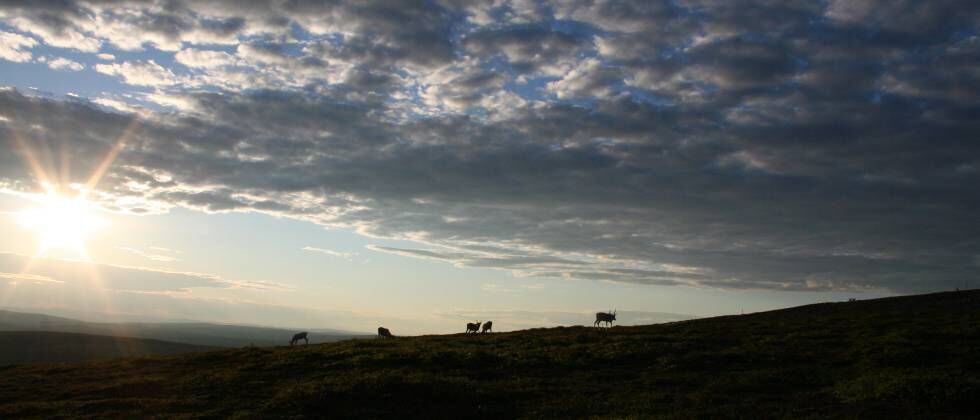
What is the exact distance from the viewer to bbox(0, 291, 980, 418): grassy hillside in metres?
24.6

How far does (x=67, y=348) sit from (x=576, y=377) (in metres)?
151

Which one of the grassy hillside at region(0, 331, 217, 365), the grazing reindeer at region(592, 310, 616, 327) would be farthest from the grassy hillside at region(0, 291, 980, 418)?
the grassy hillside at region(0, 331, 217, 365)

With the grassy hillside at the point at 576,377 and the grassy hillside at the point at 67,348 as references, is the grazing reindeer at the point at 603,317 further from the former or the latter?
the grassy hillside at the point at 67,348

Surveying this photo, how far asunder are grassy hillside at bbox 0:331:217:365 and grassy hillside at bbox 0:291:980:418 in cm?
9676

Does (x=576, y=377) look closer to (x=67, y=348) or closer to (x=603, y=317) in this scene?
(x=603, y=317)

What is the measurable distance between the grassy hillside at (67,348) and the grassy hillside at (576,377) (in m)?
96.8

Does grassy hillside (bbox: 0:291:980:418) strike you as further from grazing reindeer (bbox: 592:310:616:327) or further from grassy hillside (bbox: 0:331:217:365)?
grassy hillside (bbox: 0:331:217:365)

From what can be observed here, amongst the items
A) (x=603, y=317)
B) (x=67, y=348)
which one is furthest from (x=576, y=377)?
(x=67, y=348)

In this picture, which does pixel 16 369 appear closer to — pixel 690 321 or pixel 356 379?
pixel 356 379

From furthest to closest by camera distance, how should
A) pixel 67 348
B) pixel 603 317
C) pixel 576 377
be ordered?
pixel 67 348 → pixel 603 317 → pixel 576 377

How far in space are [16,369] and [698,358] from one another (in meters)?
45.4

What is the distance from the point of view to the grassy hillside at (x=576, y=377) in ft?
80.8

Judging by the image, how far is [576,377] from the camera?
32.7 metres

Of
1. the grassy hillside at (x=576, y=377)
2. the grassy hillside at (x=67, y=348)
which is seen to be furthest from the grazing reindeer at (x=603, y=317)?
the grassy hillside at (x=67, y=348)
